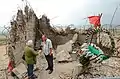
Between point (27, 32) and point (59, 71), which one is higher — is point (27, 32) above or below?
above

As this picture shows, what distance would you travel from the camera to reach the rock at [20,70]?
1450cm

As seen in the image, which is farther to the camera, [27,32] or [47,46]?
[27,32]

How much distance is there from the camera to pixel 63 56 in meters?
15.4

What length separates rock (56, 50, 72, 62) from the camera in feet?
49.7

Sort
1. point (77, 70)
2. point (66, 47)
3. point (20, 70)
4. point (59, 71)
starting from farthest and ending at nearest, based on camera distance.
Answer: point (66, 47), point (20, 70), point (59, 71), point (77, 70)

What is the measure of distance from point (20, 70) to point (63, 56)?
2.20m

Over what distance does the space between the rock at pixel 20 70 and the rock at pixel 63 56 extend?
1.72 metres

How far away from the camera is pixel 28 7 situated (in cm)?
1750

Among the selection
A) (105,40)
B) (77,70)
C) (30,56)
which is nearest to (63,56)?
(77,70)

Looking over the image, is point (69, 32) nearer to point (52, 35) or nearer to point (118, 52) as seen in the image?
point (52, 35)

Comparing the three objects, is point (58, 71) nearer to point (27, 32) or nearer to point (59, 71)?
point (59, 71)

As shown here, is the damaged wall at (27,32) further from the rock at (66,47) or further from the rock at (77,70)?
the rock at (77,70)

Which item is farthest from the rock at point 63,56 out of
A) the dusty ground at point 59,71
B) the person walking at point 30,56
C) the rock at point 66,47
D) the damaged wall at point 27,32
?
the person walking at point 30,56

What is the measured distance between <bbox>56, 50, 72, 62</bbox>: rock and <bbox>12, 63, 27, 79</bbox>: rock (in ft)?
5.63
